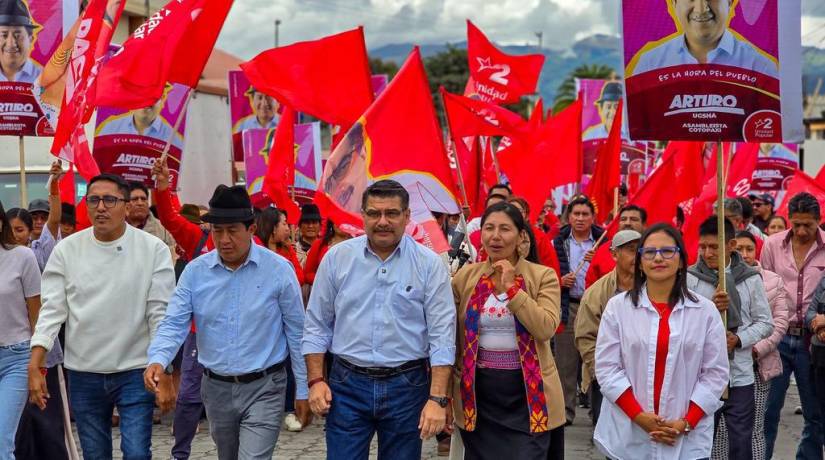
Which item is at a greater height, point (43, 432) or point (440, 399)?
point (440, 399)

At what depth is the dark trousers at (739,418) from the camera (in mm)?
6680

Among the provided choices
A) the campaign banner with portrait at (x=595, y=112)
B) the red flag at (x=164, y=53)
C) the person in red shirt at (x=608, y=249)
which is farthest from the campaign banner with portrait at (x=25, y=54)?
the campaign banner with portrait at (x=595, y=112)

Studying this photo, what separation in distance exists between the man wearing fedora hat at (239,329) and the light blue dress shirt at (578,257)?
4762 millimetres

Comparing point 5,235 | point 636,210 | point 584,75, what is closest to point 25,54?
point 5,235

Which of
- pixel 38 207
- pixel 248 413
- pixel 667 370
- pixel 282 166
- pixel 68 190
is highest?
pixel 282 166

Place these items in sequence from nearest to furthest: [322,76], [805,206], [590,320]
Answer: [590,320], [805,206], [322,76]

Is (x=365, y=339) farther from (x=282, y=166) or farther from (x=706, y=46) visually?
(x=282, y=166)

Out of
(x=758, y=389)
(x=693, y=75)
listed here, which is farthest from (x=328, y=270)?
(x=758, y=389)

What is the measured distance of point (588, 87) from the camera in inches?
800

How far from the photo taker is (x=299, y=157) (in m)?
15.5

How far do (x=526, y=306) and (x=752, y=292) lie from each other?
2.01 m

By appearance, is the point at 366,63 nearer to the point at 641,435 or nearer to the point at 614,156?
the point at 614,156

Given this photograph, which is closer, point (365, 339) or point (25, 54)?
point (365, 339)

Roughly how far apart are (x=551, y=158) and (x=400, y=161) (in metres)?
5.93
